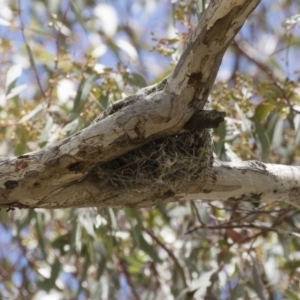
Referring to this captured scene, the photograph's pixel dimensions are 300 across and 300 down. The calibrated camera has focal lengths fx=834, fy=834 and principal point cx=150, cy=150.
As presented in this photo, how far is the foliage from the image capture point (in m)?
2.67

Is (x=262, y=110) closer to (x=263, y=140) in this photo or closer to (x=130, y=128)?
(x=263, y=140)

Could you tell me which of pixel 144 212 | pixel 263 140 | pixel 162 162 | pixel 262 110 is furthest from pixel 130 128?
pixel 144 212

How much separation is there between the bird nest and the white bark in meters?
0.04

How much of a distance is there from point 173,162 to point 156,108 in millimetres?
164

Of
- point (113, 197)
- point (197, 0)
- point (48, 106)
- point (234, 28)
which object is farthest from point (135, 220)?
point (234, 28)

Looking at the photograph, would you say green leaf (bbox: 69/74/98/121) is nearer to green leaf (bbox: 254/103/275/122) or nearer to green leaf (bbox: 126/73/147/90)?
green leaf (bbox: 126/73/147/90)

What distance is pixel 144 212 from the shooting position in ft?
11.8

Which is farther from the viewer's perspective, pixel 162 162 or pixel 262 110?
pixel 262 110

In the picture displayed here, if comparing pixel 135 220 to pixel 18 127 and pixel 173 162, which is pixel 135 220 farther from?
pixel 173 162

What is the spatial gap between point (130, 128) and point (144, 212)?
192 centimetres

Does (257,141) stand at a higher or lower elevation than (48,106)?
lower

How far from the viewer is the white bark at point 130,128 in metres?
1.70

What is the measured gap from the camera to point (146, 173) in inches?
73.1

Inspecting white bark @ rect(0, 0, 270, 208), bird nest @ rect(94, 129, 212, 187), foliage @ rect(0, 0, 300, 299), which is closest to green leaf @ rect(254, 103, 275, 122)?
foliage @ rect(0, 0, 300, 299)
